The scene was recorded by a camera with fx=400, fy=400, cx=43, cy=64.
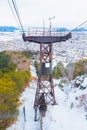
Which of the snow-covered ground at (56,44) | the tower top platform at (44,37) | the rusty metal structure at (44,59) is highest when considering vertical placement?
the tower top platform at (44,37)

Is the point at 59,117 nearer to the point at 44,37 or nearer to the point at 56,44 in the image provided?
the point at 44,37

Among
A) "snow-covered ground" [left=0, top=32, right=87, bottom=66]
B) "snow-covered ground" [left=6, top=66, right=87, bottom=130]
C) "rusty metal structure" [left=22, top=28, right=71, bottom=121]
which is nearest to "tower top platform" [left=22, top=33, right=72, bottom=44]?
"rusty metal structure" [left=22, top=28, right=71, bottom=121]

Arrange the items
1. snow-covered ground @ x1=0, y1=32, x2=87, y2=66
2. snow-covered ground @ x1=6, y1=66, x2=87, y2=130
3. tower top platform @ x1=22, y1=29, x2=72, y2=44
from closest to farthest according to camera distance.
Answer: snow-covered ground @ x1=6, y1=66, x2=87, y2=130 → tower top platform @ x1=22, y1=29, x2=72, y2=44 → snow-covered ground @ x1=0, y1=32, x2=87, y2=66

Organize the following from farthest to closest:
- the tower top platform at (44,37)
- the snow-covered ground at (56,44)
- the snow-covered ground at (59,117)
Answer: the snow-covered ground at (56,44) → the tower top platform at (44,37) → the snow-covered ground at (59,117)

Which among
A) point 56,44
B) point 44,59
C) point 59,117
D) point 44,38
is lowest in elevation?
point 56,44

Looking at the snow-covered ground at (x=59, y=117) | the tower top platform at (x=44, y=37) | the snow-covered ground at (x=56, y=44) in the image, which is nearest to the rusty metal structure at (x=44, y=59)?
the tower top platform at (x=44, y=37)

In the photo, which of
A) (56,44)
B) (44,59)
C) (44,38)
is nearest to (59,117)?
(44,59)

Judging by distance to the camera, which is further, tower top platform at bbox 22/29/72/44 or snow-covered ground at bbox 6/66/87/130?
tower top platform at bbox 22/29/72/44

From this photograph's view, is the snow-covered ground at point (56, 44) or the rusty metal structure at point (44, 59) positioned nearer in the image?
the rusty metal structure at point (44, 59)

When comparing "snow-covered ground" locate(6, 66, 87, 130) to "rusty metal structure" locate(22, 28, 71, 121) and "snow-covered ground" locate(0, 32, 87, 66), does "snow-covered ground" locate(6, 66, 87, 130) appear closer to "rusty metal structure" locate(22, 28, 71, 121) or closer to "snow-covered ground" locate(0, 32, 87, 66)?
"rusty metal structure" locate(22, 28, 71, 121)

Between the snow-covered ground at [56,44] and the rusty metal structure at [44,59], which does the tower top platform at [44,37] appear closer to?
the rusty metal structure at [44,59]

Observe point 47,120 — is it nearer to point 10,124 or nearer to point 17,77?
point 10,124

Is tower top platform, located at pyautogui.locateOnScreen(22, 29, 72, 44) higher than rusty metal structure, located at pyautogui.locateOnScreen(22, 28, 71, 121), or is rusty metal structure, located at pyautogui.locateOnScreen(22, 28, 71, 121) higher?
tower top platform, located at pyautogui.locateOnScreen(22, 29, 72, 44)
